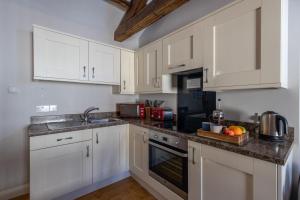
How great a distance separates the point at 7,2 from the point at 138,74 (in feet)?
6.03

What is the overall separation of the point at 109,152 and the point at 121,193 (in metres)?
0.53

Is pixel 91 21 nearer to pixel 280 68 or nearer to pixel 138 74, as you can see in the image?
pixel 138 74

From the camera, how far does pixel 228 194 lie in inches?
45.2

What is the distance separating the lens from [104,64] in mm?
2324

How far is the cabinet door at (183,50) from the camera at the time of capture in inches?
64.7

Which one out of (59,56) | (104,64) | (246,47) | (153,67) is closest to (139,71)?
(153,67)

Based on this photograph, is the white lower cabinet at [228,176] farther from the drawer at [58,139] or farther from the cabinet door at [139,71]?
the cabinet door at [139,71]

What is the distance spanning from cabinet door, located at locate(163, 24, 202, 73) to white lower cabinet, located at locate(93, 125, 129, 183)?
3.63 ft

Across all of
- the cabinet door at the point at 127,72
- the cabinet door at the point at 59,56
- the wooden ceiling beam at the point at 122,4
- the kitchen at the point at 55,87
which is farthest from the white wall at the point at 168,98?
the wooden ceiling beam at the point at 122,4

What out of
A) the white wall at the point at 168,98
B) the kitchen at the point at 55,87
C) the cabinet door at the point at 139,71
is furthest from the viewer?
the cabinet door at the point at 139,71

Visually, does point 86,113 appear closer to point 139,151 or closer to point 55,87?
point 55,87

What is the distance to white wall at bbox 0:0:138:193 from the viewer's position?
5.95 feet

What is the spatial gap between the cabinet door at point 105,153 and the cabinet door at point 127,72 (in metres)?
0.78

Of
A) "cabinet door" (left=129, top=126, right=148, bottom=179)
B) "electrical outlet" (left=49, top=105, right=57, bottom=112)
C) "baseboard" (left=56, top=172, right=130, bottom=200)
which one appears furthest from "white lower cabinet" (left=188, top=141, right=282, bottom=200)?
"electrical outlet" (left=49, top=105, right=57, bottom=112)
